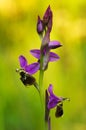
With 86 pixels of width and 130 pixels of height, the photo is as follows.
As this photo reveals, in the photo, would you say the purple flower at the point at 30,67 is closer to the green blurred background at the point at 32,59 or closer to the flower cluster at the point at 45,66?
the flower cluster at the point at 45,66

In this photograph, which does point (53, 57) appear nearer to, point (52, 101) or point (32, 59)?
point (52, 101)

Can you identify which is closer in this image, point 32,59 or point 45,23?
point 45,23

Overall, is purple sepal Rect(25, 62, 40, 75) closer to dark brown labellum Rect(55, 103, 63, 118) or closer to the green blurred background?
dark brown labellum Rect(55, 103, 63, 118)

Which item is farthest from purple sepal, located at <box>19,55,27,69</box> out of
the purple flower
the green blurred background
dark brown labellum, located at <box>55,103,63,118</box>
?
the green blurred background

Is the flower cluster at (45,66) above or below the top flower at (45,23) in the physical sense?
below

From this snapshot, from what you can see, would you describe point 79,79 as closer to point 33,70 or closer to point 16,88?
point 16,88

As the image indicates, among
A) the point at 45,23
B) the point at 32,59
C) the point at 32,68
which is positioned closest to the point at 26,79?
the point at 32,68

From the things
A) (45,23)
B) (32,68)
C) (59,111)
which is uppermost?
(45,23)

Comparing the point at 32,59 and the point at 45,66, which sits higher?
the point at 45,66

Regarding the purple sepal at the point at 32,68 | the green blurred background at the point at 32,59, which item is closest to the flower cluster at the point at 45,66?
the purple sepal at the point at 32,68

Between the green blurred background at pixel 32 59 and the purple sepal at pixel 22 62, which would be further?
the green blurred background at pixel 32 59
